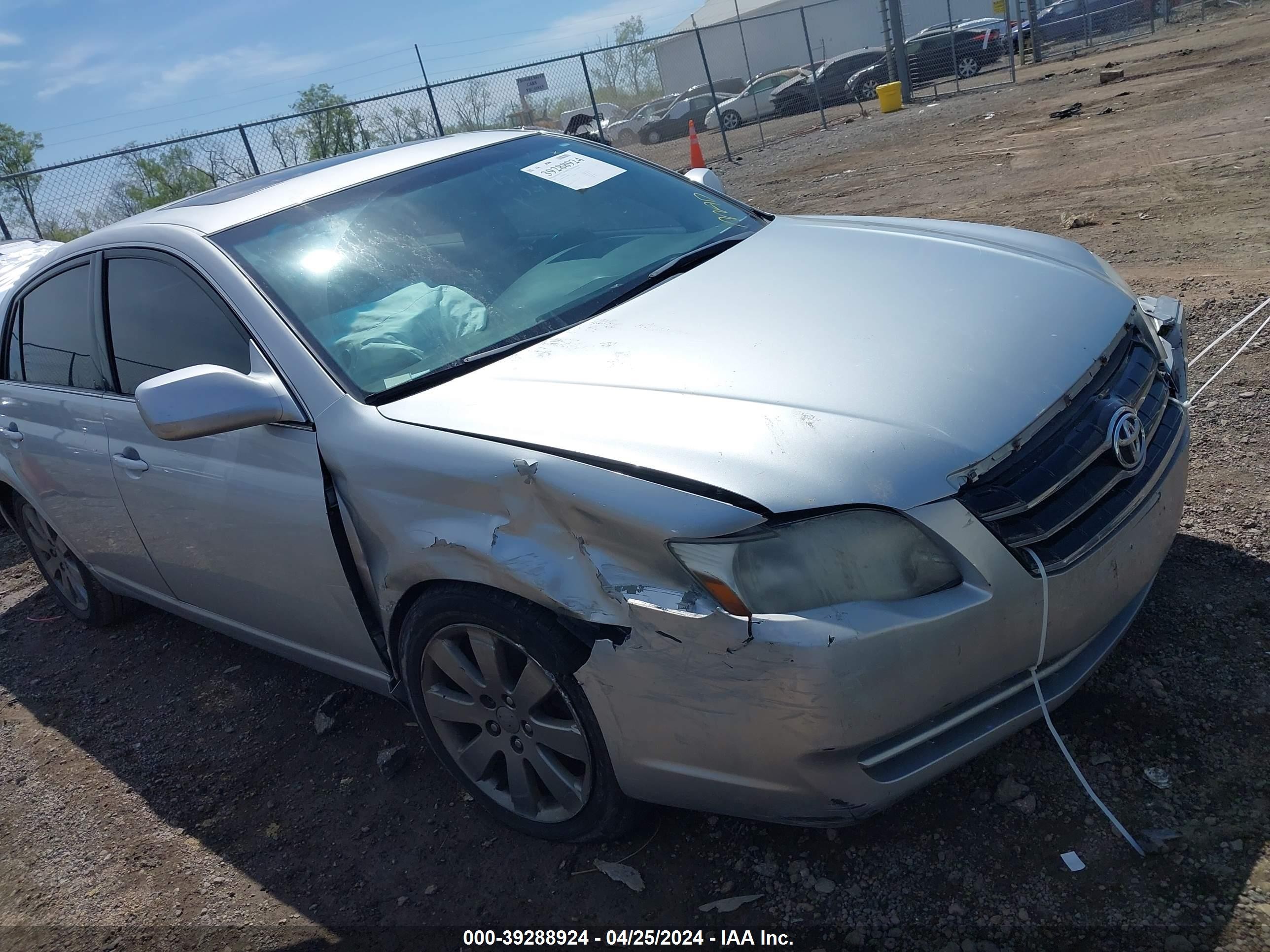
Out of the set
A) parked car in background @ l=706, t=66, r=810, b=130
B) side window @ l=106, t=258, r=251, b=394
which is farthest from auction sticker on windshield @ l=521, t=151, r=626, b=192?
parked car in background @ l=706, t=66, r=810, b=130

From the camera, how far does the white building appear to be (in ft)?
140

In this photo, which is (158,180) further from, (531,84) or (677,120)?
(677,120)

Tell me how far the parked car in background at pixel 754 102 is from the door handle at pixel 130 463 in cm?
2506

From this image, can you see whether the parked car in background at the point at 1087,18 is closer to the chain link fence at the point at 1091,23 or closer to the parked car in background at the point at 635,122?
the chain link fence at the point at 1091,23

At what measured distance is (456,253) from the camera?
2984 millimetres

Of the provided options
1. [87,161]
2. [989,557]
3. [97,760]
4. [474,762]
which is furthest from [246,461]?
[87,161]

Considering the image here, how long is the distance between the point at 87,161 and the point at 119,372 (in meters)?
13.0

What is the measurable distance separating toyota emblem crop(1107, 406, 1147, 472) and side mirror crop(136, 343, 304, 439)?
1.98m

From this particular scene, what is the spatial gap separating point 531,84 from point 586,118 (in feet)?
14.7

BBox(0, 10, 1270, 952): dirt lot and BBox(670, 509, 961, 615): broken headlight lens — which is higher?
BBox(670, 509, 961, 615): broken headlight lens

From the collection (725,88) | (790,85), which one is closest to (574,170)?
(790,85)

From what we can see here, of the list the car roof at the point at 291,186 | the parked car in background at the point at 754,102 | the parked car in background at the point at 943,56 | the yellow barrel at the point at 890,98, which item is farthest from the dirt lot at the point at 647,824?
the parked car in background at the point at 754,102

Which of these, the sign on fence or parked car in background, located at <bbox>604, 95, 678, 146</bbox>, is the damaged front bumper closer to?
the sign on fence

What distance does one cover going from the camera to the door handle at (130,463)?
3.17 m
